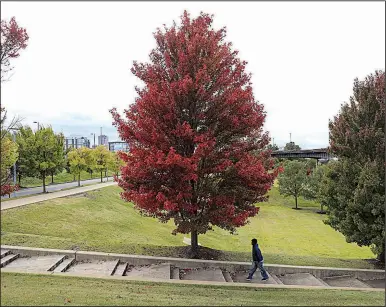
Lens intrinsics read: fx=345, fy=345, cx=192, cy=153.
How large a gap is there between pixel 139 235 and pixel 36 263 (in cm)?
913

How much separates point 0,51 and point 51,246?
687 centimetres

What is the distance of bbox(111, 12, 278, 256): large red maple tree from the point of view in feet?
35.0

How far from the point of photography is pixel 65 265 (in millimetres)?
10281

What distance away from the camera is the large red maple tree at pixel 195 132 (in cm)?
1068

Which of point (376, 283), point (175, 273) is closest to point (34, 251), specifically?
point (175, 273)

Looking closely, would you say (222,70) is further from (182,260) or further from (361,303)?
(361,303)

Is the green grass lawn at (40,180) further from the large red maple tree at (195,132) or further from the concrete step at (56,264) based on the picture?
the large red maple tree at (195,132)

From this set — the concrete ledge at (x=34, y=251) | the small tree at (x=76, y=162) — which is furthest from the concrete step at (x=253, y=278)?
the small tree at (x=76, y=162)

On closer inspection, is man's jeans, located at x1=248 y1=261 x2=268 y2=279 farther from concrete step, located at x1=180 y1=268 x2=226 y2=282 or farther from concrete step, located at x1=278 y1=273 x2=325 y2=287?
concrete step, located at x1=180 y1=268 x2=226 y2=282

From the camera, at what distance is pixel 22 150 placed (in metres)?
26.8

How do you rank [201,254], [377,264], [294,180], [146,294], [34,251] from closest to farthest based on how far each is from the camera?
[146,294]
[34,251]
[201,254]
[377,264]
[294,180]

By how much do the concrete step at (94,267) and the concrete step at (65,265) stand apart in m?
0.12

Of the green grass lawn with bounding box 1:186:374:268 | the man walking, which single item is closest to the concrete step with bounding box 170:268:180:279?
the green grass lawn with bounding box 1:186:374:268

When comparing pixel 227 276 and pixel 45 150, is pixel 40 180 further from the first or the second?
pixel 227 276
